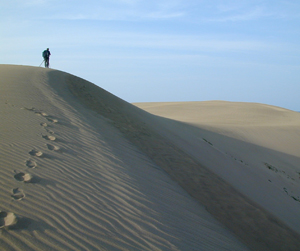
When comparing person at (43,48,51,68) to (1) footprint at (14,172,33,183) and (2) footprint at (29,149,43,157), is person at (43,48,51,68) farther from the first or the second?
(1) footprint at (14,172,33,183)

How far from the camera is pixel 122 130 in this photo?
344 inches

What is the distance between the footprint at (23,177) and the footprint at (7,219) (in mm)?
806

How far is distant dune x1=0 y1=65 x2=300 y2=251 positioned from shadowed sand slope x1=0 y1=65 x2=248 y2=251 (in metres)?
0.01

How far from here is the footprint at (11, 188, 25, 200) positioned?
3590 millimetres

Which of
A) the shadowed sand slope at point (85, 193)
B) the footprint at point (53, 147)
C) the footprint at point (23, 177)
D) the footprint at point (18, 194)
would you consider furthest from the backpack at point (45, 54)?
the footprint at point (18, 194)

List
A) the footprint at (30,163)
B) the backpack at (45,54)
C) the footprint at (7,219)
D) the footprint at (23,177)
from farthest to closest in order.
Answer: the backpack at (45,54)
the footprint at (30,163)
the footprint at (23,177)
the footprint at (7,219)

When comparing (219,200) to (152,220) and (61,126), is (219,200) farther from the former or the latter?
(61,126)

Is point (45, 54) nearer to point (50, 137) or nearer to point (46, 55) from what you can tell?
point (46, 55)

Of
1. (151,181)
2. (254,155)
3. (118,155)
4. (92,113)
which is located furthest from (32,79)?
(254,155)

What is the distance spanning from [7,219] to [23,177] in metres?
1.01

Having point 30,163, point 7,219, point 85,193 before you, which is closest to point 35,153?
point 30,163

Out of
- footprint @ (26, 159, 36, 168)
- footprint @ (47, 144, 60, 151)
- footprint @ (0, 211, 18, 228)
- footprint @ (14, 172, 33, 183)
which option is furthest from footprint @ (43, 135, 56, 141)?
footprint @ (0, 211, 18, 228)

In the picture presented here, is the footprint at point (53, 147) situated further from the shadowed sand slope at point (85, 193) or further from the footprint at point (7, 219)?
the footprint at point (7, 219)

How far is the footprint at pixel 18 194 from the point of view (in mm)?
3590
